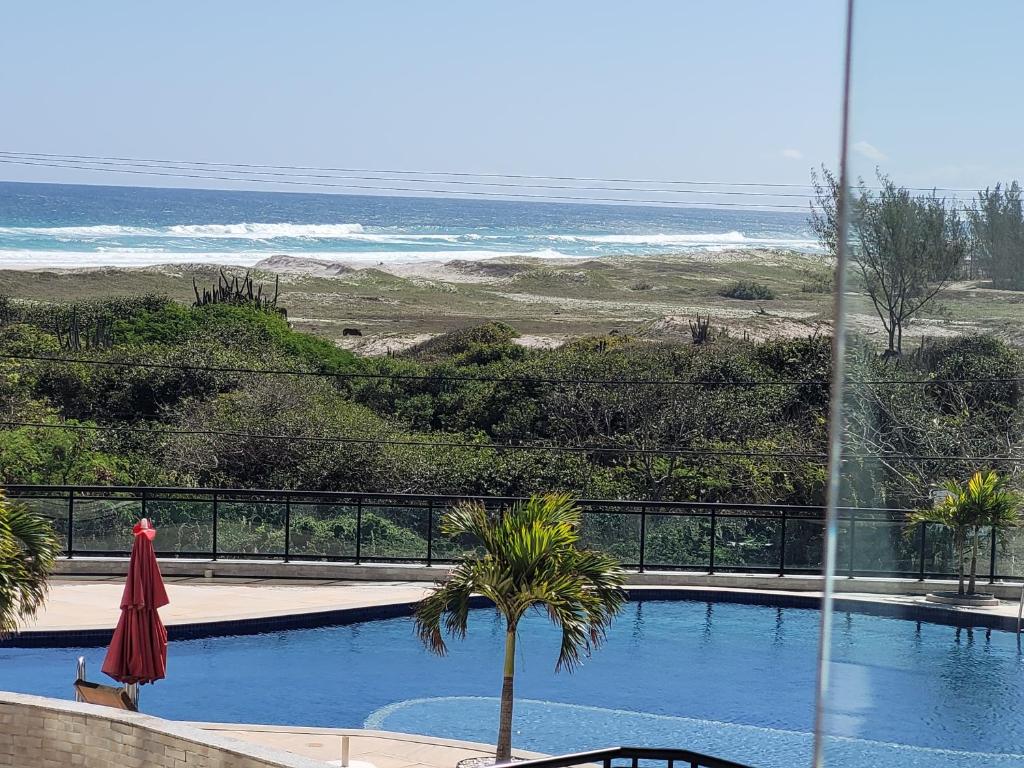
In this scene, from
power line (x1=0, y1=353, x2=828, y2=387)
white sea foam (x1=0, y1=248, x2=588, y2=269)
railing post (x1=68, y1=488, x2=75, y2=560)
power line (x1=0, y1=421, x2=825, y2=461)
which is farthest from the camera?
white sea foam (x1=0, y1=248, x2=588, y2=269)

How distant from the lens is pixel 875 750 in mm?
2252

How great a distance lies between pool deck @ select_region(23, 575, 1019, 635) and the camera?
13695mm

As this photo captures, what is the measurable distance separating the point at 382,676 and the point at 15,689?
354 cm

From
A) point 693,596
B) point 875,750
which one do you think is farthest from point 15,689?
point 875,750

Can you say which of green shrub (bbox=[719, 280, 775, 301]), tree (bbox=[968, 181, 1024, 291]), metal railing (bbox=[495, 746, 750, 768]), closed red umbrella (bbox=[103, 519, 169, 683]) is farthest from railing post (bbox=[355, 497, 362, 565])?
green shrub (bbox=[719, 280, 775, 301])

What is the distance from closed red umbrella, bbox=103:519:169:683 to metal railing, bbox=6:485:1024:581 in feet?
21.7

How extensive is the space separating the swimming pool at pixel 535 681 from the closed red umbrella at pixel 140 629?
104 inches

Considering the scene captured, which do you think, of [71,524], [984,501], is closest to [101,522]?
[71,524]

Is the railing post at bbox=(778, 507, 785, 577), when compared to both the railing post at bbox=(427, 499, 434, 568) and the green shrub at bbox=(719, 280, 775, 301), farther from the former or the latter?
the green shrub at bbox=(719, 280, 775, 301)

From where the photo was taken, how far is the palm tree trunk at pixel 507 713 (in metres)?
9.34

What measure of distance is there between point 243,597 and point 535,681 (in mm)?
4033

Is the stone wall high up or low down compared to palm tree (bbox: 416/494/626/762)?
down

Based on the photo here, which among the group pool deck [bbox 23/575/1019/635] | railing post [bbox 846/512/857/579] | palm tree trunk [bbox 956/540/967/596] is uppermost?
railing post [bbox 846/512/857/579]

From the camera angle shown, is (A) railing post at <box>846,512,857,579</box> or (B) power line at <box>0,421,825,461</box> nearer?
(A) railing post at <box>846,512,857,579</box>
